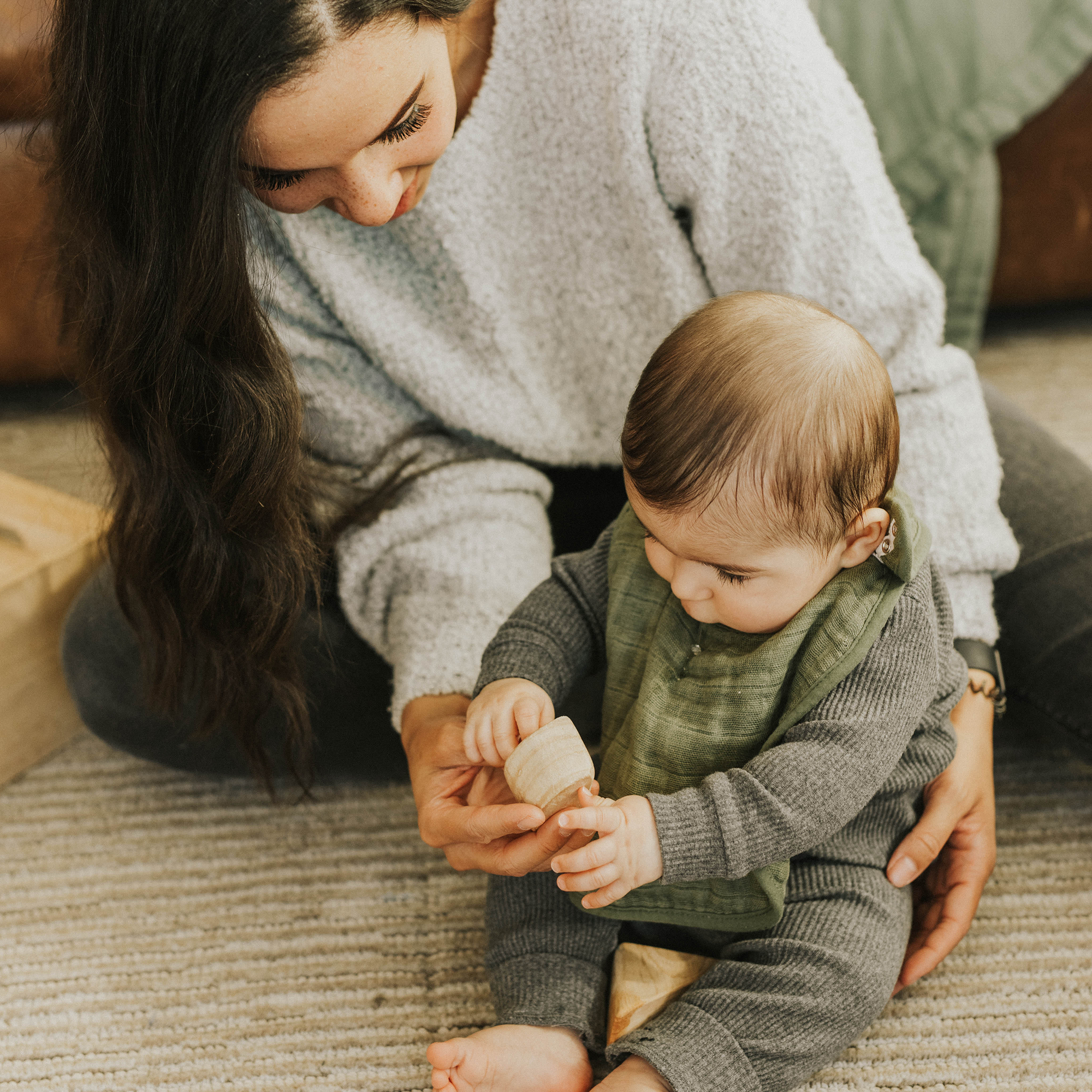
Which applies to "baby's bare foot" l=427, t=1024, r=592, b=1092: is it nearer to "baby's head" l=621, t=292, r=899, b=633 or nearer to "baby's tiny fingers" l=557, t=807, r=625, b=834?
"baby's tiny fingers" l=557, t=807, r=625, b=834

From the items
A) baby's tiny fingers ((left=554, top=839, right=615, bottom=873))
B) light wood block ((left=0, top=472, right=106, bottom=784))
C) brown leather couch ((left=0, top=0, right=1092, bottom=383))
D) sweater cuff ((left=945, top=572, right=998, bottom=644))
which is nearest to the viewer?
baby's tiny fingers ((left=554, top=839, right=615, bottom=873))

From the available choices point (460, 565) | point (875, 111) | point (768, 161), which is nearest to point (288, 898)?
point (460, 565)

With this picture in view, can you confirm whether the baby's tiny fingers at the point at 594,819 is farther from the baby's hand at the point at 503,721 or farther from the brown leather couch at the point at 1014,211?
the brown leather couch at the point at 1014,211

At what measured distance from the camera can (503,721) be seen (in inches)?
23.2

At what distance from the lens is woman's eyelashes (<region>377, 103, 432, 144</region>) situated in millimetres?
583

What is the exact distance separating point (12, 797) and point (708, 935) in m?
0.66

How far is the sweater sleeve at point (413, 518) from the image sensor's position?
743mm

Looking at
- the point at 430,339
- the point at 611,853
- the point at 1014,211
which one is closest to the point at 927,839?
the point at 611,853

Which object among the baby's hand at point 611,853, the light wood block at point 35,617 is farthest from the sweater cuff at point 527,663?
the light wood block at point 35,617

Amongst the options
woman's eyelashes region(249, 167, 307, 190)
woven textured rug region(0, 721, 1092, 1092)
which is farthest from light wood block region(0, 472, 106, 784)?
woman's eyelashes region(249, 167, 307, 190)

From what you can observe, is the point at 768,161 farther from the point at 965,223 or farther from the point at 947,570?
the point at 965,223

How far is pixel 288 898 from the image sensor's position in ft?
2.61

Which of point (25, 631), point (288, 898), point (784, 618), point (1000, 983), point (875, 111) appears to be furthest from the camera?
point (875, 111)

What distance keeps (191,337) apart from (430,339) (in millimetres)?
225
